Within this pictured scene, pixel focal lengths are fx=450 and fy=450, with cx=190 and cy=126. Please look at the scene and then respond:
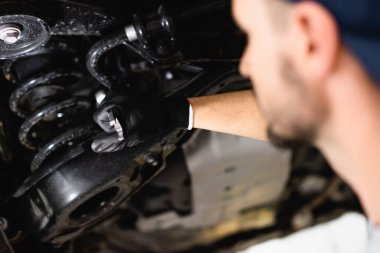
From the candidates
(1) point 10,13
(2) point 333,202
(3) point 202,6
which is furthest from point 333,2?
(2) point 333,202

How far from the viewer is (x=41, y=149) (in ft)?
3.04

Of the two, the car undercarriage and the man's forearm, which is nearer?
the car undercarriage

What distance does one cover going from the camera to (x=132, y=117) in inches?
33.1

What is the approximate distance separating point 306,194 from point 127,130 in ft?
3.45

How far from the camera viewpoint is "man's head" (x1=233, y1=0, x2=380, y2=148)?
1.92ft

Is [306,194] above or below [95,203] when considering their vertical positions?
below

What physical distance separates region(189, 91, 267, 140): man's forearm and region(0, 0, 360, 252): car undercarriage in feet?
0.15

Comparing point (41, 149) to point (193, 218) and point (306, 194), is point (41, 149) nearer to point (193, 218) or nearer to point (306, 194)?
point (193, 218)

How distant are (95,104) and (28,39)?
27 cm

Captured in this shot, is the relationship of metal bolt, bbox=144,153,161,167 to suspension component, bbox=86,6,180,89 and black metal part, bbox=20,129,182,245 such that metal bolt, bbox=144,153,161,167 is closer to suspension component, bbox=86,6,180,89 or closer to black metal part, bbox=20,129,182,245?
black metal part, bbox=20,129,182,245

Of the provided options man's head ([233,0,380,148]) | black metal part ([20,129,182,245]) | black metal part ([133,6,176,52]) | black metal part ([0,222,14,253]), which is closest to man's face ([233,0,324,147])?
man's head ([233,0,380,148])

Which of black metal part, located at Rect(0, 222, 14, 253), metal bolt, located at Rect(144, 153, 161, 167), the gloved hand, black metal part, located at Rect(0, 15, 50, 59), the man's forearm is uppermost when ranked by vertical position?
black metal part, located at Rect(0, 15, 50, 59)

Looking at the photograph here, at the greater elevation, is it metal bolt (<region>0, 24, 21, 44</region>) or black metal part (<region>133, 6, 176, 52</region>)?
metal bolt (<region>0, 24, 21, 44</region>)

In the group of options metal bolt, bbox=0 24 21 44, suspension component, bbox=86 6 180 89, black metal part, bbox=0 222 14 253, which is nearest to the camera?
metal bolt, bbox=0 24 21 44
